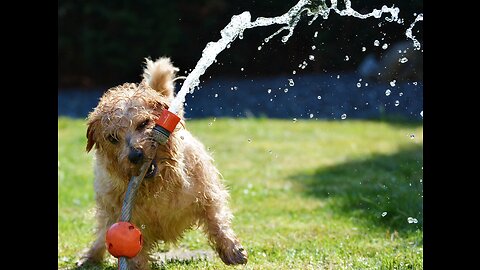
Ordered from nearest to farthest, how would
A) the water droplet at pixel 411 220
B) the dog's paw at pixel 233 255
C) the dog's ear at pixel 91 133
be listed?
the dog's ear at pixel 91 133, the dog's paw at pixel 233 255, the water droplet at pixel 411 220

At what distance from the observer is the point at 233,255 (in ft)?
15.0

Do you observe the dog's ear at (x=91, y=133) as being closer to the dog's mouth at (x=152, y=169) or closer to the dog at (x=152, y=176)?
the dog at (x=152, y=176)

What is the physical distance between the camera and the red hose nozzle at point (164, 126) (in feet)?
13.0

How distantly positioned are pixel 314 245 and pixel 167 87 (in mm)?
1474

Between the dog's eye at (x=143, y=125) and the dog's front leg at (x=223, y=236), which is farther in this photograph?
the dog's front leg at (x=223, y=236)

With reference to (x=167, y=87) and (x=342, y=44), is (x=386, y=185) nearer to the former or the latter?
(x=167, y=87)

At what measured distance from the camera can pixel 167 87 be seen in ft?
16.8

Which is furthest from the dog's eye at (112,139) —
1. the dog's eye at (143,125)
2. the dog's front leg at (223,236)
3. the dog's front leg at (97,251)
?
the dog's front leg at (97,251)

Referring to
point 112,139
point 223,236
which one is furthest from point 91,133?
point 223,236

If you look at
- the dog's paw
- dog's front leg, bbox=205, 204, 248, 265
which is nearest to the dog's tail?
dog's front leg, bbox=205, 204, 248, 265

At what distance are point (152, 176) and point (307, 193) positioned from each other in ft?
10.8

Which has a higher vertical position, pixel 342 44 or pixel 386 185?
pixel 342 44
